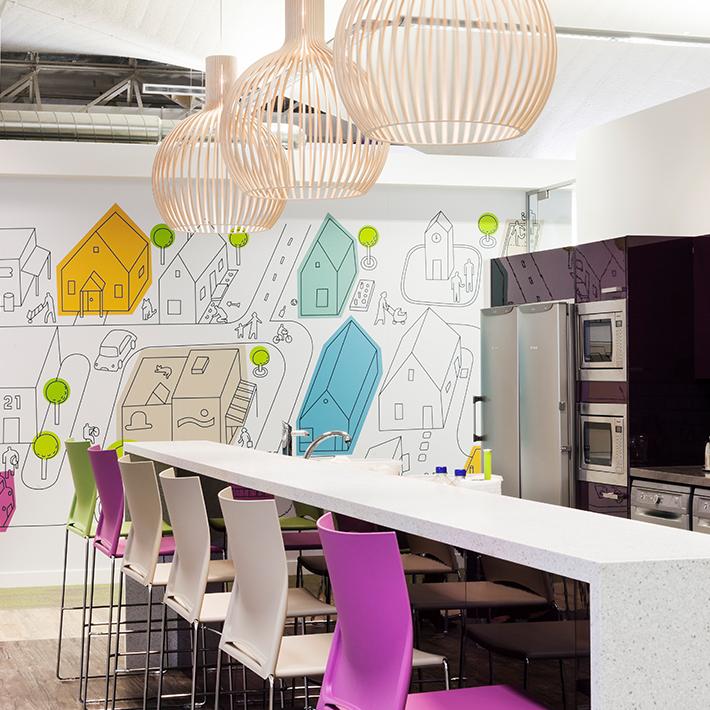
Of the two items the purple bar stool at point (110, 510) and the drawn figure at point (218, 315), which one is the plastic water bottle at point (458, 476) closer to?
the purple bar stool at point (110, 510)

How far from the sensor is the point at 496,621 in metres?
2.18

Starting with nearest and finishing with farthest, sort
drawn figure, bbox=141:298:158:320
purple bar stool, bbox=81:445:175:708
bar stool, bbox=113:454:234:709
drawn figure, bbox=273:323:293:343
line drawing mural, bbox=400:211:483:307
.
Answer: bar stool, bbox=113:454:234:709
purple bar stool, bbox=81:445:175:708
drawn figure, bbox=141:298:158:320
drawn figure, bbox=273:323:293:343
line drawing mural, bbox=400:211:483:307

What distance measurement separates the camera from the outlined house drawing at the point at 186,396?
6.72 meters

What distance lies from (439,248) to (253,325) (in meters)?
1.57

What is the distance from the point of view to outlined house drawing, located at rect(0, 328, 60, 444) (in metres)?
6.50

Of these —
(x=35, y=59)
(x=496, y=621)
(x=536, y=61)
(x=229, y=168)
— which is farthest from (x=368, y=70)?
(x=35, y=59)

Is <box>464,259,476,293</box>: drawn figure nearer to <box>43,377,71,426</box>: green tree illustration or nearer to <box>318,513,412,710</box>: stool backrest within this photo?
<box>43,377,71,426</box>: green tree illustration

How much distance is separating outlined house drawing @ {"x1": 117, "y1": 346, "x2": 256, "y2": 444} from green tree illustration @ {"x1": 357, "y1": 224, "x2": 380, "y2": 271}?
3.84 ft

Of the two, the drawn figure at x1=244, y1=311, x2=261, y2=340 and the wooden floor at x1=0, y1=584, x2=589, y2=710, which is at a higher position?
the drawn figure at x1=244, y1=311, x2=261, y2=340

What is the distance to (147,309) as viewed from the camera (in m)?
6.76

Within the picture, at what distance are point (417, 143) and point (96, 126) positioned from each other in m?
4.76

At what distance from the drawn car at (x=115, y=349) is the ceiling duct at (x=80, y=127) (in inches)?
55.0

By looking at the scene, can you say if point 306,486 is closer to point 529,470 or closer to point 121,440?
point 529,470

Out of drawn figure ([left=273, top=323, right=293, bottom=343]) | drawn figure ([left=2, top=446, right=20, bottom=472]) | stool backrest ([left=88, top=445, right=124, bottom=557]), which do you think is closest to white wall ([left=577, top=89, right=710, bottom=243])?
drawn figure ([left=273, top=323, right=293, bottom=343])
